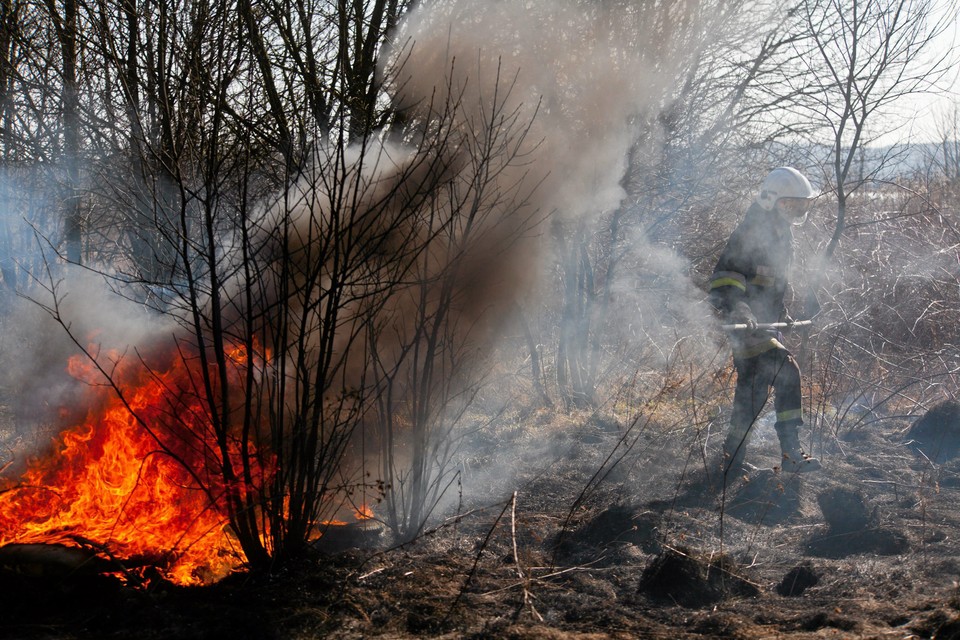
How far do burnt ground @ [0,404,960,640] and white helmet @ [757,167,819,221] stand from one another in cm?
215

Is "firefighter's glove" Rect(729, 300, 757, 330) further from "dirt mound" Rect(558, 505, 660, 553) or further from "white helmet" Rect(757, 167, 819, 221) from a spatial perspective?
"dirt mound" Rect(558, 505, 660, 553)

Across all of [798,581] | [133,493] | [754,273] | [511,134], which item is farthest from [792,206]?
[133,493]

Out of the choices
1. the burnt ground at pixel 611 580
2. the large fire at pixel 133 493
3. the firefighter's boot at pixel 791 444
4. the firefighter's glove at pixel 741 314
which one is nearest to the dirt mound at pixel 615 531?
the burnt ground at pixel 611 580

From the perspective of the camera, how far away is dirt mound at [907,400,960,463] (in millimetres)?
6273

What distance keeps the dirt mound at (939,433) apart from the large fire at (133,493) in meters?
5.57

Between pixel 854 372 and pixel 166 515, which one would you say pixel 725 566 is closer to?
pixel 166 515

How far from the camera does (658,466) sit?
6059mm

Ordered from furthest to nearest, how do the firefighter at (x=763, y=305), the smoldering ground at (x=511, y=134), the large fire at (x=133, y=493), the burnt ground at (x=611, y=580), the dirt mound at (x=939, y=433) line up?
1. the dirt mound at (x=939, y=433)
2. the firefighter at (x=763, y=305)
3. the smoldering ground at (x=511, y=134)
4. the large fire at (x=133, y=493)
5. the burnt ground at (x=611, y=580)

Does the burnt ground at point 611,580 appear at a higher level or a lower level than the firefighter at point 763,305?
lower

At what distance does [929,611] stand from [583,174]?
16.4 ft

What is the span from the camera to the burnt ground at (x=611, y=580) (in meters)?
3.01

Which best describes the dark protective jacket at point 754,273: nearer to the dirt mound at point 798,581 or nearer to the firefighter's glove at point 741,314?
the firefighter's glove at point 741,314

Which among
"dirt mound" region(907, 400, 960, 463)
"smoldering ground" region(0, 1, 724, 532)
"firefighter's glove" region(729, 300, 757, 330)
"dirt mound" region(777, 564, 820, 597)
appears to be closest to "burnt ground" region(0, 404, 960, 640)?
"dirt mound" region(777, 564, 820, 597)

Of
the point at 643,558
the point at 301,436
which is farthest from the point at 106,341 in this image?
the point at 643,558
